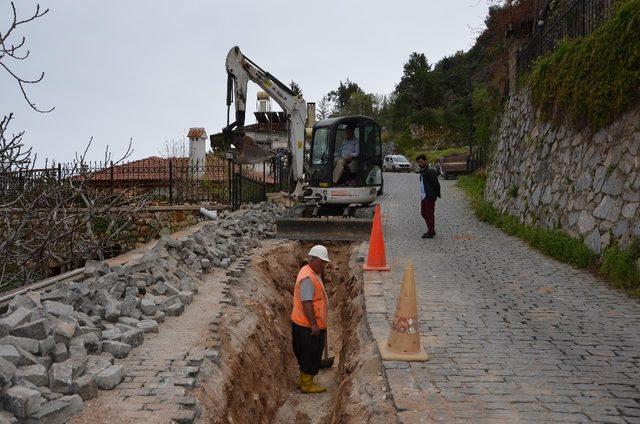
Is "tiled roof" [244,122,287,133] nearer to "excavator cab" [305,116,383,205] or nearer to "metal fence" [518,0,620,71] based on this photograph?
"metal fence" [518,0,620,71]

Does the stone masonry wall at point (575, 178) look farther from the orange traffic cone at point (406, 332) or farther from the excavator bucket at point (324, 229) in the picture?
the orange traffic cone at point (406, 332)

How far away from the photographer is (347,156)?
44.2 feet

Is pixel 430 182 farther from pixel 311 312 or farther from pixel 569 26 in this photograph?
pixel 311 312

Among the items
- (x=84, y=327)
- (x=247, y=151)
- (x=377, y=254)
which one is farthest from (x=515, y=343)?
(x=247, y=151)

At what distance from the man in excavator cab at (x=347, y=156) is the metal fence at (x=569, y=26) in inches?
216

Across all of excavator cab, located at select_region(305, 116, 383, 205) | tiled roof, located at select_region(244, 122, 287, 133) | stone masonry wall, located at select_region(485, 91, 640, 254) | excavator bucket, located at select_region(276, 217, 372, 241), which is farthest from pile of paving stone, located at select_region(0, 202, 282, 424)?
tiled roof, located at select_region(244, 122, 287, 133)

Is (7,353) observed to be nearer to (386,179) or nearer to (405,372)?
(405,372)

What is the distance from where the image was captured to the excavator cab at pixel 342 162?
13375 mm

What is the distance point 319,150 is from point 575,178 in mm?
6010

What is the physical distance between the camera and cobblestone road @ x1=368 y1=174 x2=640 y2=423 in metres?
4.09

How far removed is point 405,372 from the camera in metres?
4.76

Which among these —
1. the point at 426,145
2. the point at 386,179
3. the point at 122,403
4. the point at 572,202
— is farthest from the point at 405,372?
the point at 426,145

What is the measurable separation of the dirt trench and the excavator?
3062 millimetres

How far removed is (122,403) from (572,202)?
882cm
